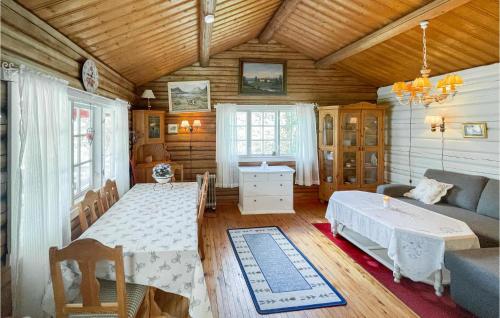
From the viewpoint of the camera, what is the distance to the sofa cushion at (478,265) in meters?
2.51

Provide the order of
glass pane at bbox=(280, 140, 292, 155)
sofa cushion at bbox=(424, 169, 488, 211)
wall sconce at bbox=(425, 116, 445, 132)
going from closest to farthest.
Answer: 1. sofa cushion at bbox=(424, 169, 488, 211)
2. wall sconce at bbox=(425, 116, 445, 132)
3. glass pane at bbox=(280, 140, 292, 155)

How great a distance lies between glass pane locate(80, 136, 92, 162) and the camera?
3.68 metres

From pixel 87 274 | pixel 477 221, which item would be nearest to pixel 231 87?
pixel 477 221

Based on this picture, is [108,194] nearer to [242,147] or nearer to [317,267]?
[317,267]

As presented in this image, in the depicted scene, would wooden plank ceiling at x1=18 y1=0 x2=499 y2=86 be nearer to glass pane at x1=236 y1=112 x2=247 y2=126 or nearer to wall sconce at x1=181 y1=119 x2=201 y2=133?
wall sconce at x1=181 y1=119 x2=201 y2=133

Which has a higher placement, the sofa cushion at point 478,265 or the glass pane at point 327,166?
the glass pane at point 327,166

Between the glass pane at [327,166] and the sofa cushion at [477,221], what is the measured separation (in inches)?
74.8

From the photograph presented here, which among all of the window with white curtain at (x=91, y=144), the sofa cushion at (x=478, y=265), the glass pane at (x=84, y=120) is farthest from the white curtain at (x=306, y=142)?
the glass pane at (x=84, y=120)

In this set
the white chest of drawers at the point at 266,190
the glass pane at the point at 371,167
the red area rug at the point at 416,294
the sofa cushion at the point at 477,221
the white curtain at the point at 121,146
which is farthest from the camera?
the glass pane at the point at 371,167

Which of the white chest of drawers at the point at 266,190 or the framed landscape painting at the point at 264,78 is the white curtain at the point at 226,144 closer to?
the white chest of drawers at the point at 266,190

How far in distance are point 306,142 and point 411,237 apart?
3.62 meters

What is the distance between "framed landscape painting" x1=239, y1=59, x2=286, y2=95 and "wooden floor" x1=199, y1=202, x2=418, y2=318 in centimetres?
260

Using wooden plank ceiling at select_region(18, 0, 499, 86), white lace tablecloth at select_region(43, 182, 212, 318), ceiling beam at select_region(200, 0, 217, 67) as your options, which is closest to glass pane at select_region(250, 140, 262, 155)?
ceiling beam at select_region(200, 0, 217, 67)

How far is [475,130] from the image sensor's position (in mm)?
4492
